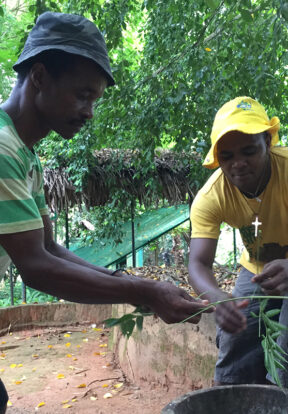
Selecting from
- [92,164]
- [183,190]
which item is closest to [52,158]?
[92,164]

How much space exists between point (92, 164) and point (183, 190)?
211 cm

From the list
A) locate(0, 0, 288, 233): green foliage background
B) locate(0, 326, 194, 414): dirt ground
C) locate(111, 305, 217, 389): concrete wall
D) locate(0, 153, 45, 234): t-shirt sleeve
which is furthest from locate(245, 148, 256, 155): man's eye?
locate(0, 326, 194, 414): dirt ground

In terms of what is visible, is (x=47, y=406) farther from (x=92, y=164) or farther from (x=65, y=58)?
(x=92, y=164)

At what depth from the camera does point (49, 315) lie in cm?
645

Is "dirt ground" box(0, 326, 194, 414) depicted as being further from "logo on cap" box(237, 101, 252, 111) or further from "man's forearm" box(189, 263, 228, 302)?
"logo on cap" box(237, 101, 252, 111)

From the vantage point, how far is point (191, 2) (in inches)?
168

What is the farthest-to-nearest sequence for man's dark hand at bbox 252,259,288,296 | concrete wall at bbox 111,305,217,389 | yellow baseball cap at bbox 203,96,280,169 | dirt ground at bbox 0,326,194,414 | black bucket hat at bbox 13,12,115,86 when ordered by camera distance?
dirt ground at bbox 0,326,194,414 < concrete wall at bbox 111,305,217,389 < yellow baseball cap at bbox 203,96,280,169 < man's dark hand at bbox 252,259,288,296 < black bucket hat at bbox 13,12,115,86

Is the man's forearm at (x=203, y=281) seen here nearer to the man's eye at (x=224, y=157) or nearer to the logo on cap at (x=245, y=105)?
the man's eye at (x=224, y=157)

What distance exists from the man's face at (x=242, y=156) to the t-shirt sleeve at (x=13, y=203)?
108cm

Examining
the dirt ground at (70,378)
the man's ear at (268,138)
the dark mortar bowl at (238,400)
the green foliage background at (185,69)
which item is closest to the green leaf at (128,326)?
the dark mortar bowl at (238,400)

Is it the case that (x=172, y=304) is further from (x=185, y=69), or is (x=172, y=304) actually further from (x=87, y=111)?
(x=185, y=69)

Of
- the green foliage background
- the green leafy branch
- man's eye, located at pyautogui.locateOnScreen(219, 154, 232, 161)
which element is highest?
the green foliage background

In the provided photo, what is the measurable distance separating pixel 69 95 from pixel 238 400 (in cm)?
144

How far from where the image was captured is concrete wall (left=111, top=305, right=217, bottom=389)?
11.5 feet
